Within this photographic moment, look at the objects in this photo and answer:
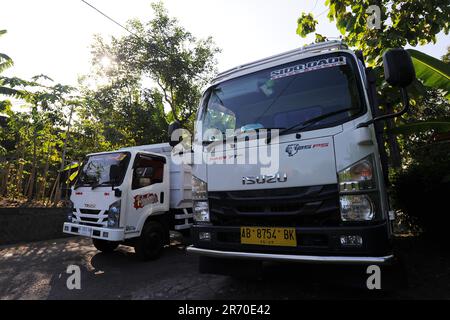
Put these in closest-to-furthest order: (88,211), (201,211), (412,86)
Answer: (201,211)
(412,86)
(88,211)

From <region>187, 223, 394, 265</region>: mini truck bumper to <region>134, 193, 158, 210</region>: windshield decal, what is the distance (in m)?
2.59

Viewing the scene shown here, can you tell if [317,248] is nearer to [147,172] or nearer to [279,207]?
[279,207]

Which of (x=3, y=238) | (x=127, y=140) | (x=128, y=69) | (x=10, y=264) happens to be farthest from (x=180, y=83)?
(x=10, y=264)

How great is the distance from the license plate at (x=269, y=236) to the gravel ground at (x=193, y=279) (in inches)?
18.3

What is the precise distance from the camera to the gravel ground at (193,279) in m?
3.29

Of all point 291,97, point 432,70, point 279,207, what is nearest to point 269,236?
point 279,207

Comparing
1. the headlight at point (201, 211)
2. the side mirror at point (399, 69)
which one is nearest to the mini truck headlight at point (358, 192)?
the side mirror at point (399, 69)

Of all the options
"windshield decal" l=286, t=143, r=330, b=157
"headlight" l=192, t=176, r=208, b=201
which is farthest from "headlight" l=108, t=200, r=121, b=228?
"windshield decal" l=286, t=143, r=330, b=157

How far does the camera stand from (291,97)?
332 cm

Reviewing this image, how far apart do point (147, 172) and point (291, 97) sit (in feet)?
11.1

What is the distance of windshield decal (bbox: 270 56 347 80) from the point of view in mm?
3184

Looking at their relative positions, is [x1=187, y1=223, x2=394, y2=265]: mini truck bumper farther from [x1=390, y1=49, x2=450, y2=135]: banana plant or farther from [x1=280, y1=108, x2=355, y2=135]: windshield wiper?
[x1=390, y1=49, x2=450, y2=135]: banana plant

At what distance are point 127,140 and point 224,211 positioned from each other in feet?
33.5

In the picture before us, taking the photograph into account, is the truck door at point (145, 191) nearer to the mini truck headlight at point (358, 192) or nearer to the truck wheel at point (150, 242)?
the truck wheel at point (150, 242)
